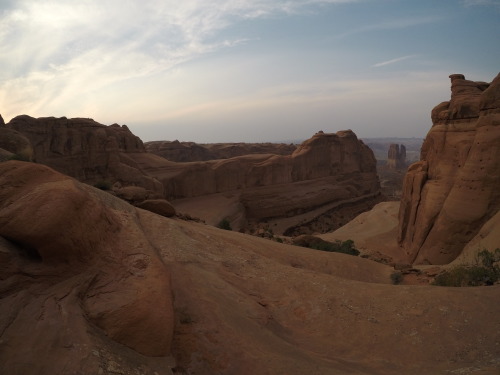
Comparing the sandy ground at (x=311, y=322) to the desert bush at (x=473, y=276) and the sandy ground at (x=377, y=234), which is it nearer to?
the desert bush at (x=473, y=276)

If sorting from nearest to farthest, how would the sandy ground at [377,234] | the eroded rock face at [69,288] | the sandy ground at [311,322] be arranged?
the eroded rock face at [69,288], the sandy ground at [311,322], the sandy ground at [377,234]

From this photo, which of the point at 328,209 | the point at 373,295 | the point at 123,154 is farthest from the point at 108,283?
the point at 328,209

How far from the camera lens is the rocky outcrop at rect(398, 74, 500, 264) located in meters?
15.1

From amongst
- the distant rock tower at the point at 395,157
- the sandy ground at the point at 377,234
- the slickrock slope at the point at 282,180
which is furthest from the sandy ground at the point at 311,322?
the distant rock tower at the point at 395,157

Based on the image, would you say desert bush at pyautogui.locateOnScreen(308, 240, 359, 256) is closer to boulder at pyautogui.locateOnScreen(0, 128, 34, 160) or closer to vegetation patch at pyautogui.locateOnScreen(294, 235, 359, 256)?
vegetation patch at pyautogui.locateOnScreen(294, 235, 359, 256)

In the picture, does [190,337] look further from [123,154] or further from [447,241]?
[123,154]

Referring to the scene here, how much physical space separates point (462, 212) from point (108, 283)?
1565 centimetres

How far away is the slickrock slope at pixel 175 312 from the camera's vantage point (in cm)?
441

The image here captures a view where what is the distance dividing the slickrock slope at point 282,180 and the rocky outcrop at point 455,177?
1625 centimetres

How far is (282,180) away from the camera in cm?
3853

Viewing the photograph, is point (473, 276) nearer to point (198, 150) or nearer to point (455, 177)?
point (455, 177)

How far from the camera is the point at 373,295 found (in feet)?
26.2

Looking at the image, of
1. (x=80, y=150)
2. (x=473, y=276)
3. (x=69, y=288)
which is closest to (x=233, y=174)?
(x=80, y=150)

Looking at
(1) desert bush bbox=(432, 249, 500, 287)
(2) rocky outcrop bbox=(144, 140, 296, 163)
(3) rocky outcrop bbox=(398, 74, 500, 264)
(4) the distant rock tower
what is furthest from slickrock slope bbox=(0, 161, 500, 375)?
(4) the distant rock tower
